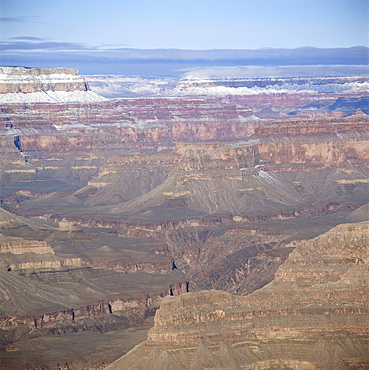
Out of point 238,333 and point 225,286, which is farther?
point 225,286

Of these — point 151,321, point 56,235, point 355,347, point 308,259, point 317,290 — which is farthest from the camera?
point 56,235

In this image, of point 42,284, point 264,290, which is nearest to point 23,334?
point 42,284

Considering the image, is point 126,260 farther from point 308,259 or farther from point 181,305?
point 181,305

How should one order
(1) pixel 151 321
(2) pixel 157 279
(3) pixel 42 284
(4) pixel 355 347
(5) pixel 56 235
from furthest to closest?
(5) pixel 56 235 → (2) pixel 157 279 → (3) pixel 42 284 → (1) pixel 151 321 → (4) pixel 355 347

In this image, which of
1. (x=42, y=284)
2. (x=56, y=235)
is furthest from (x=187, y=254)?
(x=42, y=284)

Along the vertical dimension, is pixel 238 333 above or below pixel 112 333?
above

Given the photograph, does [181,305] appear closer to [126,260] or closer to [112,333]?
[112,333]
